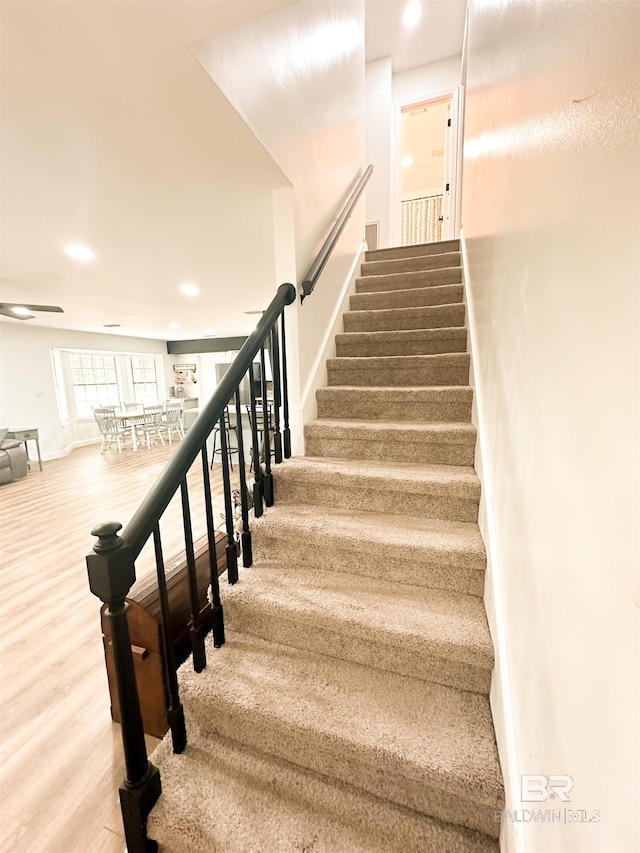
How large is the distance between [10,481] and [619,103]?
743cm

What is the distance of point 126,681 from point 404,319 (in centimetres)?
264

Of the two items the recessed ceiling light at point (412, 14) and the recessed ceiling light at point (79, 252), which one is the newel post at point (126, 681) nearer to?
the recessed ceiling light at point (79, 252)

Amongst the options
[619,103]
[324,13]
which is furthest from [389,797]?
[324,13]

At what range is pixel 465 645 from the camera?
110 cm

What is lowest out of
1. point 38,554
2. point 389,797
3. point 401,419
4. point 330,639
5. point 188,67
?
point 38,554

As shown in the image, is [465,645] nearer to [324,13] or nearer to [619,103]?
[619,103]

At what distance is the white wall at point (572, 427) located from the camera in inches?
16.5

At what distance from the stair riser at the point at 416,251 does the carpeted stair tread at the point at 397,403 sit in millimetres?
1864

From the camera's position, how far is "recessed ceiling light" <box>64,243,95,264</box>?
2.90 metres

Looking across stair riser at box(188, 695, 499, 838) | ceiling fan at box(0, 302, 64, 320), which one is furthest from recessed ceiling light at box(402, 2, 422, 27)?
stair riser at box(188, 695, 499, 838)

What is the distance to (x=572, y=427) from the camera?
1.89 ft

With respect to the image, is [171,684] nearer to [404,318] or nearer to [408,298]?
[404,318]

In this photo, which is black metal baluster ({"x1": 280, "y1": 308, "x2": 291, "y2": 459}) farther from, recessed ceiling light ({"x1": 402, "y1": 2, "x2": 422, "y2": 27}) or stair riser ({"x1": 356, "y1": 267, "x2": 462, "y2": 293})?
recessed ceiling light ({"x1": 402, "y1": 2, "x2": 422, "y2": 27})

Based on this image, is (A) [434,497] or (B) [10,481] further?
(B) [10,481]
